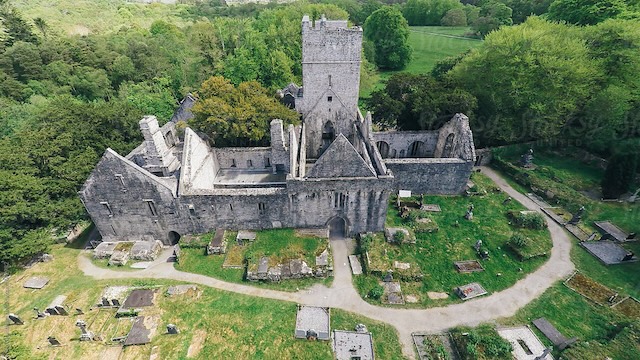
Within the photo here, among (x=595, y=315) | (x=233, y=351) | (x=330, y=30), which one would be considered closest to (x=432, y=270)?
(x=595, y=315)

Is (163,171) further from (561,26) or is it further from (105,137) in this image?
(561,26)

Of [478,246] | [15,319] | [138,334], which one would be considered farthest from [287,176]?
[15,319]

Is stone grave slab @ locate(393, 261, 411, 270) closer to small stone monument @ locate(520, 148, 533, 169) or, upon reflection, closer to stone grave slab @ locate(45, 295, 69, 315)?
small stone monument @ locate(520, 148, 533, 169)

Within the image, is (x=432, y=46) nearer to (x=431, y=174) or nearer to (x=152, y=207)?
(x=431, y=174)

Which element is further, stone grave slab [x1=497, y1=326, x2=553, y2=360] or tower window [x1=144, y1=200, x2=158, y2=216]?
tower window [x1=144, y1=200, x2=158, y2=216]

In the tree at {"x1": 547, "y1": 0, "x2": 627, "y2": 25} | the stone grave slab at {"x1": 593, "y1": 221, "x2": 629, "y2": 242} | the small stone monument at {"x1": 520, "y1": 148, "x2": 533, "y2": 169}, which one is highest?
the tree at {"x1": 547, "y1": 0, "x2": 627, "y2": 25}

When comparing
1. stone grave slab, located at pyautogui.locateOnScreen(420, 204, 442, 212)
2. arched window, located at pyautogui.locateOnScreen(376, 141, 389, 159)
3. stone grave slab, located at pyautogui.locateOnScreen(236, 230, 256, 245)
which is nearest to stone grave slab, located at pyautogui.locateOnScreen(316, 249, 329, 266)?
stone grave slab, located at pyautogui.locateOnScreen(236, 230, 256, 245)

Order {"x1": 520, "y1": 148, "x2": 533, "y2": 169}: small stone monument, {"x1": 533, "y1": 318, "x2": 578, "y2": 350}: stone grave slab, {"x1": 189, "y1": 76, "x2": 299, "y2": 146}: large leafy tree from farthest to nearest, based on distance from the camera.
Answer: {"x1": 520, "y1": 148, "x2": 533, "y2": 169}: small stone monument, {"x1": 189, "y1": 76, "x2": 299, "y2": 146}: large leafy tree, {"x1": 533, "y1": 318, "x2": 578, "y2": 350}: stone grave slab
